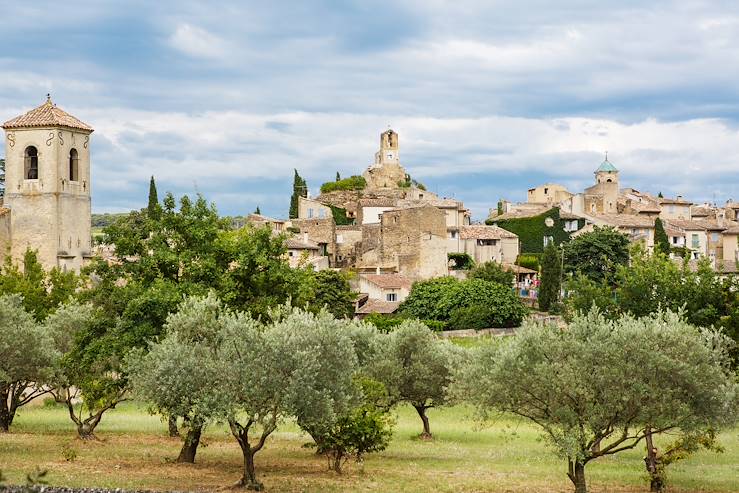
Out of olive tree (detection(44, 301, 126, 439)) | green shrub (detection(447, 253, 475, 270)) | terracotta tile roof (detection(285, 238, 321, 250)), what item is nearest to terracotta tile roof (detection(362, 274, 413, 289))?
terracotta tile roof (detection(285, 238, 321, 250))

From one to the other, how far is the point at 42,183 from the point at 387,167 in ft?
278

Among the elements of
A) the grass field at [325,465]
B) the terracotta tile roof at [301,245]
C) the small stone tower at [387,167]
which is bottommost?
the grass field at [325,465]

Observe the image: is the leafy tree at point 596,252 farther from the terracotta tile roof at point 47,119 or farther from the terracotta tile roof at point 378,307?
the terracotta tile roof at point 47,119

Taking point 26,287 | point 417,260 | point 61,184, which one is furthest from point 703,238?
point 26,287

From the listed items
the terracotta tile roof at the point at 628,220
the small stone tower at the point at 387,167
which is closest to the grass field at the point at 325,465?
the terracotta tile roof at the point at 628,220

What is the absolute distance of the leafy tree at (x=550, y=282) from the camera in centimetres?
9355

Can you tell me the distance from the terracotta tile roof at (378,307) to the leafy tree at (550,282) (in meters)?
12.1

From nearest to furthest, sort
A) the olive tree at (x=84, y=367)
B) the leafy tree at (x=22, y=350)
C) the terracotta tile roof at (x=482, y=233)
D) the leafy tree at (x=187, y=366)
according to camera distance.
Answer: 1. the leafy tree at (x=187, y=366)
2. the olive tree at (x=84, y=367)
3. the leafy tree at (x=22, y=350)
4. the terracotta tile roof at (x=482, y=233)

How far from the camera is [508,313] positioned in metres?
85.1

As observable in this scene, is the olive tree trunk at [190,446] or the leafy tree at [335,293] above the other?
the leafy tree at [335,293]

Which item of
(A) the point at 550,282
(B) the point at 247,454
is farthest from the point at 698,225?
(B) the point at 247,454

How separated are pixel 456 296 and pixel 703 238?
50.8 m

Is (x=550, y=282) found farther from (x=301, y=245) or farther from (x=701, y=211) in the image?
(x=701, y=211)

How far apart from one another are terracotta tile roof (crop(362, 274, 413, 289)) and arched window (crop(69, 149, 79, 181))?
31.7m
